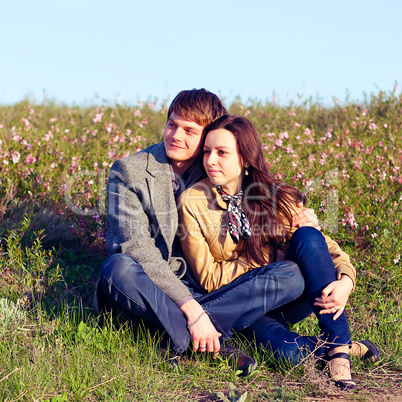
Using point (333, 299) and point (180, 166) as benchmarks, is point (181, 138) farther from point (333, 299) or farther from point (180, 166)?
point (333, 299)

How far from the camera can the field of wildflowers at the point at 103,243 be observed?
306cm

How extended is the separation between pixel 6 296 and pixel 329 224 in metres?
3.10

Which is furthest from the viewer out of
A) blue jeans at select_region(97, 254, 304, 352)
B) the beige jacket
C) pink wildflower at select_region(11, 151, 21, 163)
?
pink wildflower at select_region(11, 151, 21, 163)

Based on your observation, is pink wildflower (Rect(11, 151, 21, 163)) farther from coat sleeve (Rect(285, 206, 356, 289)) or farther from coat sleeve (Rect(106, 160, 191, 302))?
coat sleeve (Rect(285, 206, 356, 289))

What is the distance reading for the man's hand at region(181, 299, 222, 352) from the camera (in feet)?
10.6

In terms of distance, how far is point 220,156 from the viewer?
3615 mm

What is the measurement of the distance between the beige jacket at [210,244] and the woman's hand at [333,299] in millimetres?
179

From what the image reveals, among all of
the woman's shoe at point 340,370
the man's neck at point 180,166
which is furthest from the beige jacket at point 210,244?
the woman's shoe at point 340,370

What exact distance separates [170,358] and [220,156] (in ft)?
4.86

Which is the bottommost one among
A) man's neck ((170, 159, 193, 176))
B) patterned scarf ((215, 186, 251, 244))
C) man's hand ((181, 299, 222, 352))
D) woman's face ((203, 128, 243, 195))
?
man's hand ((181, 299, 222, 352))

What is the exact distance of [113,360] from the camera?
323 centimetres

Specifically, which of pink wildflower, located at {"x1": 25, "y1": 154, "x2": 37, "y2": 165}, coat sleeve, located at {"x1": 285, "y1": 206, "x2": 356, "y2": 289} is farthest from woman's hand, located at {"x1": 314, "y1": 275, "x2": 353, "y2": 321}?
pink wildflower, located at {"x1": 25, "y1": 154, "x2": 37, "y2": 165}

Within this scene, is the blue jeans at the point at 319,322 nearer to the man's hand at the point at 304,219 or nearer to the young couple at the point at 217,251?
the young couple at the point at 217,251

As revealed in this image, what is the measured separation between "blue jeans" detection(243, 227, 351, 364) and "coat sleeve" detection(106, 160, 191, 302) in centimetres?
65
